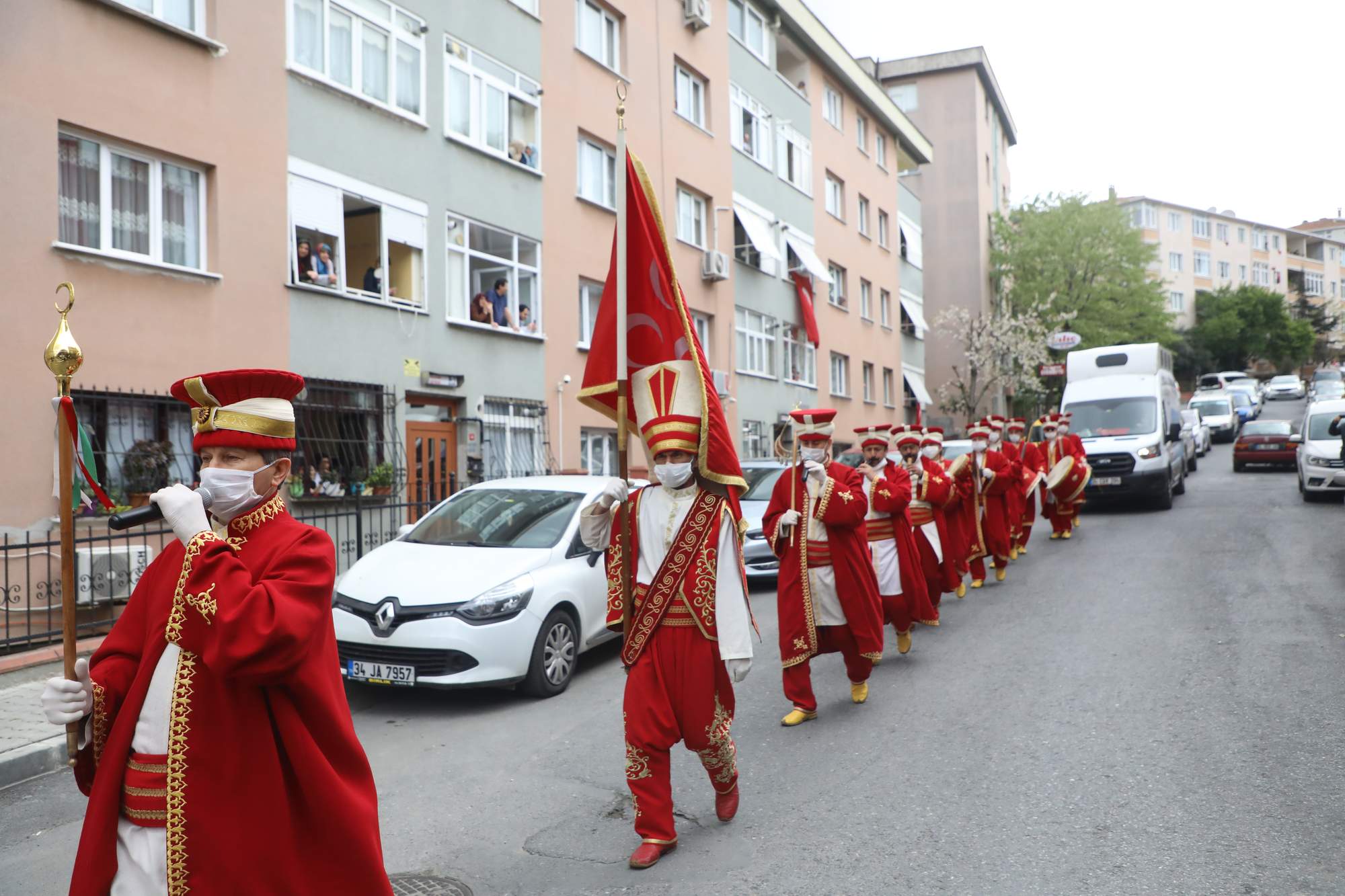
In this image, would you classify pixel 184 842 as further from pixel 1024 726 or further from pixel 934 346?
pixel 934 346

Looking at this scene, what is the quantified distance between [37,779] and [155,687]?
15.9 feet

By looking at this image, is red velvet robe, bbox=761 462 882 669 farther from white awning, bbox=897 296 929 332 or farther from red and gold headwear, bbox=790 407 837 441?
white awning, bbox=897 296 929 332

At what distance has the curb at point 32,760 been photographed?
6.43m

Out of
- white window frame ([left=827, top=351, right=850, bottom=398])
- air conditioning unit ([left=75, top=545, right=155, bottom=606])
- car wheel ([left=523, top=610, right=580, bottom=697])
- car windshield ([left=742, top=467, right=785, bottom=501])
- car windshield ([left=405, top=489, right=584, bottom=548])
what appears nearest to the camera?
car wheel ([left=523, top=610, right=580, bottom=697])

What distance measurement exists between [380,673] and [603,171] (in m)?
15.8

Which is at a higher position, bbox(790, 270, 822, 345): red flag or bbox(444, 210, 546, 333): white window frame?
bbox(790, 270, 822, 345): red flag

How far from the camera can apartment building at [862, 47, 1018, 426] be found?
49.6 metres

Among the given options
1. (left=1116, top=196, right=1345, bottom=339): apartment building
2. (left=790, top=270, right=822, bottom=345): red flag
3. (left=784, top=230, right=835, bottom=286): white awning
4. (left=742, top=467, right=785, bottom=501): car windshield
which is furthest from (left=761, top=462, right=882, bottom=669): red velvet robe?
(left=1116, top=196, right=1345, bottom=339): apartment building

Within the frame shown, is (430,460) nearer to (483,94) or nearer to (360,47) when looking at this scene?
(360,47)

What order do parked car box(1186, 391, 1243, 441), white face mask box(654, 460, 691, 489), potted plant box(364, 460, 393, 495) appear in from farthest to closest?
1. parked car box(1186, 391, 1243, 441)
2. potted plant box(364, 460, 393, 495)
3. white face mask box(654, 460, 691, 489)

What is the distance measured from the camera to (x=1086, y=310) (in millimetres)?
50938

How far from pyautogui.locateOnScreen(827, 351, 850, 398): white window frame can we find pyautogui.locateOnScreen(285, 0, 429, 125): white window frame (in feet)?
62.9

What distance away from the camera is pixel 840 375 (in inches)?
1364

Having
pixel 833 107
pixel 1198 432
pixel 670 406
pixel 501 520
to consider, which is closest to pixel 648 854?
pixel 670 406
